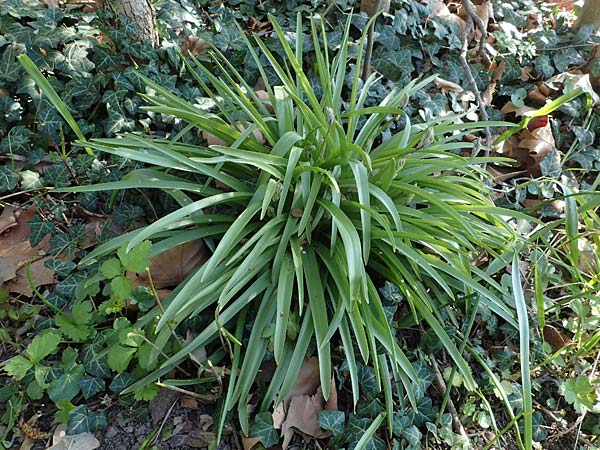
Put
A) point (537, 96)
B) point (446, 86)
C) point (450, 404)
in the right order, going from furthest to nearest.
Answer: point (537, 96), point (446, 86), point (450, 404)

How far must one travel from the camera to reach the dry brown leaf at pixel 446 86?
229cm

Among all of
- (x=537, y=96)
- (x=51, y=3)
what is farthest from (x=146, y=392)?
(x=537, y=96)

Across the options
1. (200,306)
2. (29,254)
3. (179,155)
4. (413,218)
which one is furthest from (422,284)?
(29,254)

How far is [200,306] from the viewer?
147cm

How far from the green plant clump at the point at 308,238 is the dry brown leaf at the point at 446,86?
0.58 m

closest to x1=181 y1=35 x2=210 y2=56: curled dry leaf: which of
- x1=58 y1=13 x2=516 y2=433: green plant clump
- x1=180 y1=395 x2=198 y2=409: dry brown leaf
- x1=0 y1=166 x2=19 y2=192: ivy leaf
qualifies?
x1=58 y1=13 x2=516 y2=433: green plant clump

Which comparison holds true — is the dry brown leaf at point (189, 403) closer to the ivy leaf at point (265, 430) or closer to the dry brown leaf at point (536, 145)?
the ivy leaf at point (265, 430)

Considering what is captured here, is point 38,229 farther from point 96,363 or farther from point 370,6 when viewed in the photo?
point 370,6

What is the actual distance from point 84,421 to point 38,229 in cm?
67

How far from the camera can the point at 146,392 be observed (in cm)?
143

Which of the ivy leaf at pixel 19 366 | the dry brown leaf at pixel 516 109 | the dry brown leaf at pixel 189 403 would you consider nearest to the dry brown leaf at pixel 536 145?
the dry brown leaf at pixel 516 109

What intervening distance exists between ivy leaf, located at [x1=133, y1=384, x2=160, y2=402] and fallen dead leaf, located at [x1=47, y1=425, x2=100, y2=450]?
0.57 feet

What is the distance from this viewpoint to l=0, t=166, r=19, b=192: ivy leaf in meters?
1.76

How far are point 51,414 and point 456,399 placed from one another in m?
1.20
